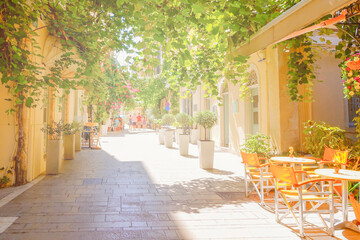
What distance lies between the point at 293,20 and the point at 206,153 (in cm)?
527

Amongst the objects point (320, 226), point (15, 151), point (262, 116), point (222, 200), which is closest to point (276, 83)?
point (262, 116)

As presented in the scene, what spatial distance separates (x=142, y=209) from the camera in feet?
14.3

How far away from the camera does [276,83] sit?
7.71 metres

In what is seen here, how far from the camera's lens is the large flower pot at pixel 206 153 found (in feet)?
26.8

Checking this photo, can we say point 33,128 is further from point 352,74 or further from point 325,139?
point 352,74

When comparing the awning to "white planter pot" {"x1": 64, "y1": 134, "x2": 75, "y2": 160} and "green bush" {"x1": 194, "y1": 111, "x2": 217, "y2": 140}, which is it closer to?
"green bush" {"x1": 194, "y1": 111, "x2": 217, "y2": 140}

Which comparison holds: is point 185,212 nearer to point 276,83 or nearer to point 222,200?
point 222,200

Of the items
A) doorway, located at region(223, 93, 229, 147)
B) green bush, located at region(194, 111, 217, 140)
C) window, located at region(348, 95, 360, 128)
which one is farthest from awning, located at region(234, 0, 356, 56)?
doorway, located at region(223, 93, 229, 147)

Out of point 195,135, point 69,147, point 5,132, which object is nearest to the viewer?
point 5,132

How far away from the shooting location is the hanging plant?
465 cm

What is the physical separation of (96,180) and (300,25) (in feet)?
17.5

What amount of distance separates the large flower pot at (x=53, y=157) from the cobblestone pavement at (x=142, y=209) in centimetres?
30

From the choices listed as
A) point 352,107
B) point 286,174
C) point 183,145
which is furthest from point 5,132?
point 352,107

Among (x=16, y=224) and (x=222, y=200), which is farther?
(x=222, y=200)
